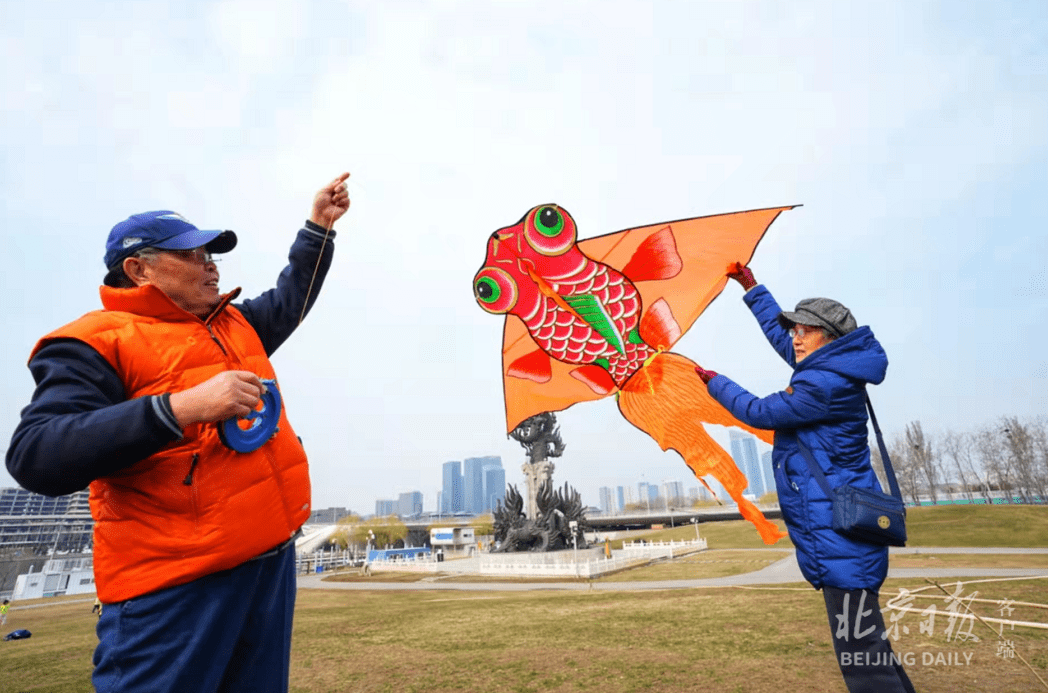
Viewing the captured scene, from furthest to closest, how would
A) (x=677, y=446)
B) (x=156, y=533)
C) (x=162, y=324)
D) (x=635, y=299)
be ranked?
1. (x=635, y=299)
2. (x=677, y=446)
3. (x=162, y=324)
4. (x=156, y=533)

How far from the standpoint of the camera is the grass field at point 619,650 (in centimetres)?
411

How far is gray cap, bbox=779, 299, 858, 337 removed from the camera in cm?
280

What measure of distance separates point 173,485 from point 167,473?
0.13 ft

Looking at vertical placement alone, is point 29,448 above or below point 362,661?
above

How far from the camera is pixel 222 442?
1.60 meters

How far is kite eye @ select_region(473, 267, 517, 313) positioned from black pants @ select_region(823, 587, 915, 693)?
3.21m

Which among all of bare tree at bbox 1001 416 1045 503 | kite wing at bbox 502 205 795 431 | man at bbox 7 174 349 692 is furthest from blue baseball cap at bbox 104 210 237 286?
bare tree at bbox 1001 416 1045 503

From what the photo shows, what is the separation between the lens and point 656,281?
451 cm

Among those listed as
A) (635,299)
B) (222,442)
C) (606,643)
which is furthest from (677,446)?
(222,442)

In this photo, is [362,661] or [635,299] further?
[362,661]

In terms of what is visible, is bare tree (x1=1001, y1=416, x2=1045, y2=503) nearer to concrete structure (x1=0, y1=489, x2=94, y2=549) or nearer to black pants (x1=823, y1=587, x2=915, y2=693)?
black pants (x1=823, y1=587, x2=915, y2=693)

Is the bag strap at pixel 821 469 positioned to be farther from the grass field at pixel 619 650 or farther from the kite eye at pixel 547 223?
the kite eye at pixel 547 223

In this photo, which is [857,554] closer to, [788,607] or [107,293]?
[107,293]

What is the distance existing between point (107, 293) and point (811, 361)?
3137mm
